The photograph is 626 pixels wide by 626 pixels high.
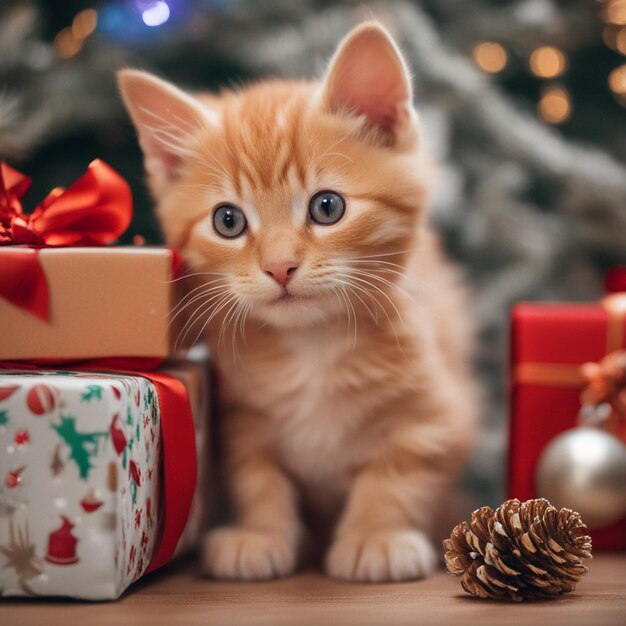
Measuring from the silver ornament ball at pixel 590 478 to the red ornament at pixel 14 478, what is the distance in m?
0.74

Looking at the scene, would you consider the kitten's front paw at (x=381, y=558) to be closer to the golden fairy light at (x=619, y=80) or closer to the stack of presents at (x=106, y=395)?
the stack of presents at (x=106, y=395)

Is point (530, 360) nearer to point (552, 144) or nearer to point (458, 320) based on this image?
point (458, 320)

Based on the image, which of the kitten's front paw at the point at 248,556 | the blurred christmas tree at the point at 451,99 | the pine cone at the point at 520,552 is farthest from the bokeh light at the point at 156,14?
the pine cone at the point at 520,552

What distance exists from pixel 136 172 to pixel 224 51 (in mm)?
324

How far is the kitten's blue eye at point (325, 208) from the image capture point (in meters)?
1.09

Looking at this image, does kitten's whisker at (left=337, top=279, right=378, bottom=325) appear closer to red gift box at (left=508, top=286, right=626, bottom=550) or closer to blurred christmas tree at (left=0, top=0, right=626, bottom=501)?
red gift box at (left=508, top=286, right=626, bottom=550)

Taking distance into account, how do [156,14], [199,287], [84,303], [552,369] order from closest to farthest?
1. [84,303]
2. [199,287]
3. [552,369]
4. [156,14]

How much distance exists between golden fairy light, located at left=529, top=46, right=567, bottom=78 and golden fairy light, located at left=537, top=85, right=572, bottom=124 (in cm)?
6

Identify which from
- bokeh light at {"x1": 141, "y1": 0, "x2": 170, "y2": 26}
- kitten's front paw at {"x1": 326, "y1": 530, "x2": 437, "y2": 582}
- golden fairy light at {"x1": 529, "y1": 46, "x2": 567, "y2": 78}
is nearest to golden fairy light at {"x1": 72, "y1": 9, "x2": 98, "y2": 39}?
bokeh light at {"x1": 141, "y1": 0, "x2": 170, "y2": 26}

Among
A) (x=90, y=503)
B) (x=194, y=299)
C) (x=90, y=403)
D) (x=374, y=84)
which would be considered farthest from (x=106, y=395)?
(x=374, y=84)

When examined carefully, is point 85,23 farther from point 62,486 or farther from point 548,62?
point 62,486

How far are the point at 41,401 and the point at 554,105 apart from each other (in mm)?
1391

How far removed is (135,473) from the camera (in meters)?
0.95

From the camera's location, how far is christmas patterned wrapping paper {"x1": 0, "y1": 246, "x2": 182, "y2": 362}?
1.02m
